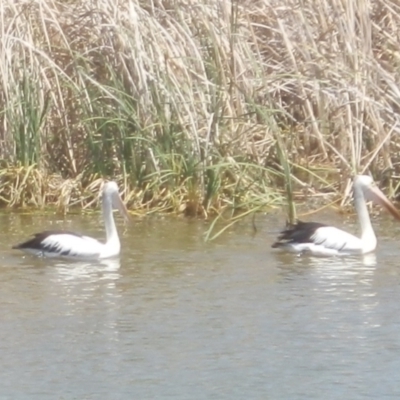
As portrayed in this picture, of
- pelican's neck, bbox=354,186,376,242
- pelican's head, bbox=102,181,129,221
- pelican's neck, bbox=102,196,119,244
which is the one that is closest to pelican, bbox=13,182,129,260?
pelican's neck, bbox=102,196,119,244

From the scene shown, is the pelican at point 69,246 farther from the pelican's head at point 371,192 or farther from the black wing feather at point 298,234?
the pelican's head at point 371,192

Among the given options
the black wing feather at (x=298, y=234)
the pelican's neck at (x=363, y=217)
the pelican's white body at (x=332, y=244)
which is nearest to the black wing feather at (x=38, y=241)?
the black wing feather at (x=298, y=234)

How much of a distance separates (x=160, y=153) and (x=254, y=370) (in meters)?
4.57

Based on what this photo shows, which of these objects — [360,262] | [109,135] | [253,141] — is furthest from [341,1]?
[360,262]

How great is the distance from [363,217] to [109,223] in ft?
5.69

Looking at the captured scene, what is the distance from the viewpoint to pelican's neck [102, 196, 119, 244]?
31.3ft

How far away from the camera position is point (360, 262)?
9.38 meters

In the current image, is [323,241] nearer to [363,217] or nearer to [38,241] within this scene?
[363,217]

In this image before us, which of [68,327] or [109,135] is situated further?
[109,135]

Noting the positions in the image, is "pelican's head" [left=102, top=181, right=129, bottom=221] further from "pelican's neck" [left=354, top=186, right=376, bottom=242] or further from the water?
"pelican's neck" [left=354, top=186, right=376, bottom=242]

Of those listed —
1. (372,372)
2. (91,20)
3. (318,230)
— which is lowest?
(372,372)

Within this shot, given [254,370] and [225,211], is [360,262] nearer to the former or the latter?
[225,211]

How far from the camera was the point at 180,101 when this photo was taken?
1084 cm

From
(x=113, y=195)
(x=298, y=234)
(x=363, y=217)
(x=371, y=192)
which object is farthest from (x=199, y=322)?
(x=371, y=192)
